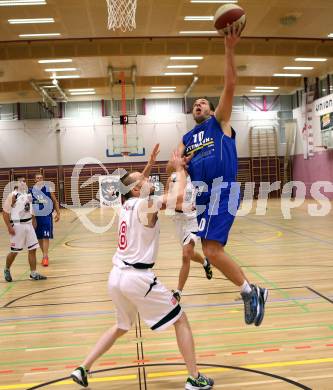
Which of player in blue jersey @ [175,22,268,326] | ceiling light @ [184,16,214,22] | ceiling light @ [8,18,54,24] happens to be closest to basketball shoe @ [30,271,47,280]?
player in blue jersey @ [175,22,268,326]

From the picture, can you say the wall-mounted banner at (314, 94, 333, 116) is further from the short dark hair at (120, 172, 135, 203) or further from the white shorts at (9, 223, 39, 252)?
the short dark hair at (120, 172, 135, 203)

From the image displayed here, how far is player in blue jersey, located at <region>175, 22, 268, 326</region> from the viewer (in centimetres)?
383

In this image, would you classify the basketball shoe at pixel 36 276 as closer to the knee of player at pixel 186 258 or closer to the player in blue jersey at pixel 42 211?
the player in blue jersey at pixel 42 211

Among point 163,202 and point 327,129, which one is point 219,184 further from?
point 327,129

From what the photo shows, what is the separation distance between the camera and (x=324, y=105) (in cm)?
2316

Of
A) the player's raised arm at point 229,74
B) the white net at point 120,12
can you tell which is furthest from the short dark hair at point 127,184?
the white net at point 120,12

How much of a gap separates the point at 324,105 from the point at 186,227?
18.9 metres

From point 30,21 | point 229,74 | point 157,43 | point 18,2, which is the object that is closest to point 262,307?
point 229,74

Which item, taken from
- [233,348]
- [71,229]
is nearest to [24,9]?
[71,229]

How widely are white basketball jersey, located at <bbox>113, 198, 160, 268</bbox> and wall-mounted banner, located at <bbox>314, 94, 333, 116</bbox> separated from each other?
20463 mm

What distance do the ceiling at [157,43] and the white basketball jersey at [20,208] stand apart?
7.61m

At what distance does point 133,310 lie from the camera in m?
3.54

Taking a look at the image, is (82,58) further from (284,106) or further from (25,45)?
(284,106)

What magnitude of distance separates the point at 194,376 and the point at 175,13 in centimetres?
1311
